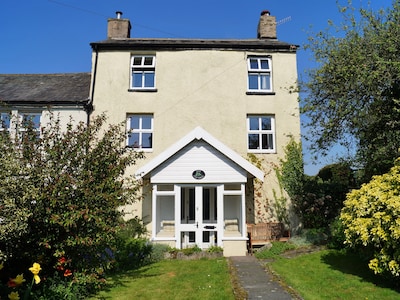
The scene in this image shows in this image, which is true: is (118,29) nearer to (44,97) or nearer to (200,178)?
(44,97)

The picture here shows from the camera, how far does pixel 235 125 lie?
1683 cm

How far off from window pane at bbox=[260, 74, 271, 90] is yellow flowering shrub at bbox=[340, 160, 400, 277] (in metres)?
8.78

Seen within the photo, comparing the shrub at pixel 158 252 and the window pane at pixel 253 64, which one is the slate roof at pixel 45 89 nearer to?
the shrub at pixel 158 252

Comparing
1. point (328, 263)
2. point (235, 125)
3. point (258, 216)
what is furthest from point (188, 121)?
point (328, 263)

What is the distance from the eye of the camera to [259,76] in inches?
688

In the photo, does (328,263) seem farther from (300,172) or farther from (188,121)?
(188,121)

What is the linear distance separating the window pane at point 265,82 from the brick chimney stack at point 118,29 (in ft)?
26.7

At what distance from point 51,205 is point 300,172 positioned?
1201 centimetres

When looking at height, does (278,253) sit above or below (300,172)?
below

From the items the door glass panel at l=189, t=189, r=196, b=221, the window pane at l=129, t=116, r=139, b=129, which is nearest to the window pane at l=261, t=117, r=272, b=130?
the door glass panel at l=189, t=189, r=196, b=221

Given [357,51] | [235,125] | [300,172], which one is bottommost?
[300,172]

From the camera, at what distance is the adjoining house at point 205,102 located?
1576 centimetres

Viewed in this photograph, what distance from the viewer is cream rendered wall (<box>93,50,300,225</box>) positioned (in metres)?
16.7

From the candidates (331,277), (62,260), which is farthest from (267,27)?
(62,260)
